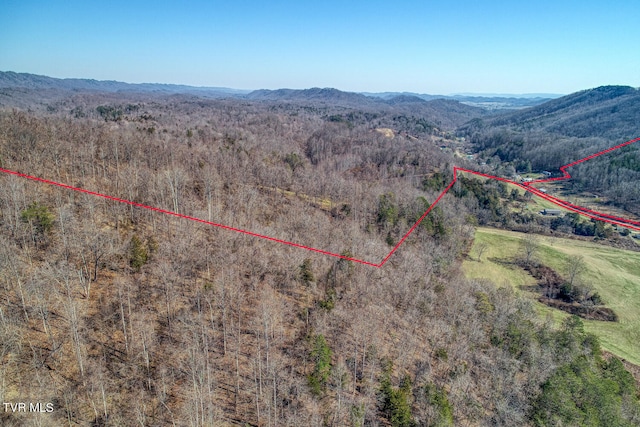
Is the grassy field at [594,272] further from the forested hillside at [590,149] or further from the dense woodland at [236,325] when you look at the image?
the forested hillside at [590,149]

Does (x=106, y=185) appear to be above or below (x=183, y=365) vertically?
above

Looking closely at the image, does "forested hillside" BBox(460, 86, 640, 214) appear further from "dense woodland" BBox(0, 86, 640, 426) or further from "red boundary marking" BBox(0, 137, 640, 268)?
"dense woodland" BBox(0, 86, 640, 426)

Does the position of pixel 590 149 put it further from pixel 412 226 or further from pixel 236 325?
pixel 236 325

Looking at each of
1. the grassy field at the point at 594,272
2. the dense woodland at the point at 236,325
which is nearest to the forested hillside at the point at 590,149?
the grassy field at the point at 594,272

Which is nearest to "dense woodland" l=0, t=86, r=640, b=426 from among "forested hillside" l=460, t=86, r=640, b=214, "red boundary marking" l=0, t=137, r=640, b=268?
"red boundary marking" l=0, t=137, r=640, b=268

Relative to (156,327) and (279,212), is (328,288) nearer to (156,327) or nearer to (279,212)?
(156,327)

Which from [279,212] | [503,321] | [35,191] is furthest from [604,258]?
[35,191]
